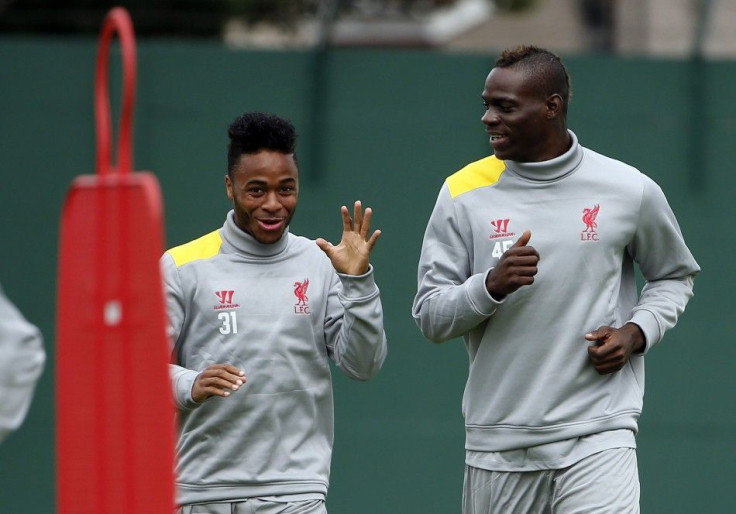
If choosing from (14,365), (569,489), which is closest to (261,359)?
(569,489)

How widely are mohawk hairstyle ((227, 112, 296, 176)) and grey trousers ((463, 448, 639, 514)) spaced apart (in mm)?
1326

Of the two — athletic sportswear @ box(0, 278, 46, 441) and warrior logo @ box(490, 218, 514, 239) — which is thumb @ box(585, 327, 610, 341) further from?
athletic sportswear @ box(0, 278, 46, 441)

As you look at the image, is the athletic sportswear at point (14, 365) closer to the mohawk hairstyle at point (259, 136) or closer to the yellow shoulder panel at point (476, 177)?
the mohawk hairstyle at point (259, 136)

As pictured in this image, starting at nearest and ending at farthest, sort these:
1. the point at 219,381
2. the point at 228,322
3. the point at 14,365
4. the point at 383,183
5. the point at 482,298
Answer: the point at 14,365
the point at 219,381
the point at 482,298
the point at 228,322
the point at 383,183

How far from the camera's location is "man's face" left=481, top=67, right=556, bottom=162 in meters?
4.58

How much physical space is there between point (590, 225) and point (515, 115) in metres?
0.46

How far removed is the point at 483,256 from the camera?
462 cm

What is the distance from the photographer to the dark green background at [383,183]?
7152mm

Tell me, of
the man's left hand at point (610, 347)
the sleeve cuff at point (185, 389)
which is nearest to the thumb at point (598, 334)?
the man's left hand at point (610, 347)

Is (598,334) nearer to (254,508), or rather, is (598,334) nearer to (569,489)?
(569,489)

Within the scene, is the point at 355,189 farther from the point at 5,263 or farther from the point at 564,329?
the point at 564,329

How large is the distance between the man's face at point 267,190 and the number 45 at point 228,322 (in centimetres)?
29

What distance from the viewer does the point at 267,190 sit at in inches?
179

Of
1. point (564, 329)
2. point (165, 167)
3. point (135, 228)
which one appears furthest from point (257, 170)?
point (165, 167)
